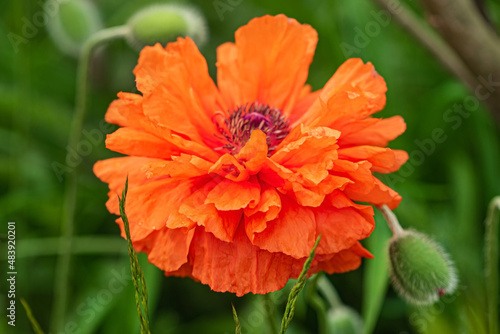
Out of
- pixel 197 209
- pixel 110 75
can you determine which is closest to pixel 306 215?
pixel 197 209

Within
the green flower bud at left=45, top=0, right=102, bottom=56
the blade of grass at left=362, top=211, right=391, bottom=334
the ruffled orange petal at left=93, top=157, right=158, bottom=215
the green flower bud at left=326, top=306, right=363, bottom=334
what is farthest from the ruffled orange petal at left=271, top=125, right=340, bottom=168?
the green flower bud at left=45, top=0, right=102, bottom=56

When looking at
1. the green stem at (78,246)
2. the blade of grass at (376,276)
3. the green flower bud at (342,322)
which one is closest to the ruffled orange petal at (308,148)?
the blade of grass at (376,276)

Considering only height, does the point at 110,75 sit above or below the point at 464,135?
below

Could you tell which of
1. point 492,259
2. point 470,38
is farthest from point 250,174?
point 470,38

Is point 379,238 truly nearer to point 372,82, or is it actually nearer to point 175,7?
point 372,82

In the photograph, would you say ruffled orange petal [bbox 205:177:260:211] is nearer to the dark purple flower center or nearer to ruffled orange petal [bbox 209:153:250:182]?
ruffled orange petal [bbox 209:153:250:182]
